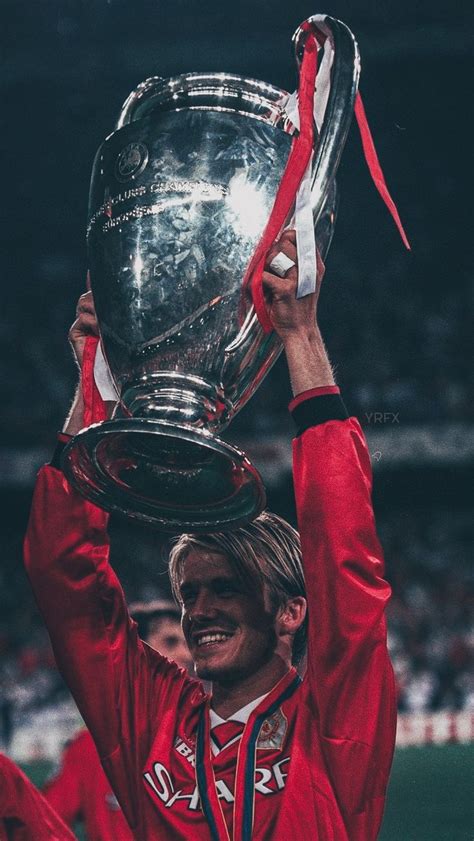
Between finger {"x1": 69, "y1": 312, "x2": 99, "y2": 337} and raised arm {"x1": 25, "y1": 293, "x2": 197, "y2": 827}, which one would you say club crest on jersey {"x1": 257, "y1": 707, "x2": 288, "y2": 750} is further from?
finger {"x1": 69, "y1": 312, "x2": 99, "y2": 337}

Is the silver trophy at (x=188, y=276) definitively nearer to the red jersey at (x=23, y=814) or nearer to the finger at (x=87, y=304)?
the finger at (x=87, y=304)

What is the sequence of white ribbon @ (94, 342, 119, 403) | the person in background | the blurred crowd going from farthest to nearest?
the blurred crowd, the person in background, white ribbon @ (94, 342, 119, 403)

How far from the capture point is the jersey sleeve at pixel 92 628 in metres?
1.75

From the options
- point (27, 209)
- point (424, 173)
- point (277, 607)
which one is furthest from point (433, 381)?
point (277, 607)

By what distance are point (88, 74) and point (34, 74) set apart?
744mm

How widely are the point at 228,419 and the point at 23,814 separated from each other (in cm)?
100

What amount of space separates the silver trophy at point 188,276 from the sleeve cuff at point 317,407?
0.09 meters

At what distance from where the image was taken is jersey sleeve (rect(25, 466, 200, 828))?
1.75 metres

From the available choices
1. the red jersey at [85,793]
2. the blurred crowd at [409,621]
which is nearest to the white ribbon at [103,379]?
the red jersey at [85,793]

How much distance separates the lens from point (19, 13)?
3.86m

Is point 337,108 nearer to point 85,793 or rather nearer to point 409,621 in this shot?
point 85,793

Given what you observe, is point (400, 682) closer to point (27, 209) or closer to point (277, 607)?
point (27, 209)

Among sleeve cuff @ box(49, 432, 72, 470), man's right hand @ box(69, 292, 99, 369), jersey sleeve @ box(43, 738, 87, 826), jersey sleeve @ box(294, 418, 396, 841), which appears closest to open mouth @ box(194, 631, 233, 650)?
jersey sleeve @ box(294, 418, 396, 841)

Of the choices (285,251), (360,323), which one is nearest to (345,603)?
(285,251)
